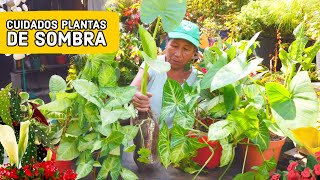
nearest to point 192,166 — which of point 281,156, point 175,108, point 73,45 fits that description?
point 175,108

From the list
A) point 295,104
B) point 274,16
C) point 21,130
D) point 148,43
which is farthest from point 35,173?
point 274,16

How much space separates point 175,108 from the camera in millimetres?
1150

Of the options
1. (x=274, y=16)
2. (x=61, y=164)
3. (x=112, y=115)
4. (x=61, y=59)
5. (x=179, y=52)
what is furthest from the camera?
(x=61, y=59)

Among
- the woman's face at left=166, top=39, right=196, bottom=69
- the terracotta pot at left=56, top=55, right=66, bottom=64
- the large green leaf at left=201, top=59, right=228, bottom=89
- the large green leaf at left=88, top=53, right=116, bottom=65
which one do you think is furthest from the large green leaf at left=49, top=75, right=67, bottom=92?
the terracotta pot at left=56, top=55, right=66, bottom=64

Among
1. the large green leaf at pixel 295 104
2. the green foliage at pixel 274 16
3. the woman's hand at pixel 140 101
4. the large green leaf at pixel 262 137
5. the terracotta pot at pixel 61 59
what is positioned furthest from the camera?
the terracotta pot at pixel 61 59

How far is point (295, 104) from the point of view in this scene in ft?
3.29

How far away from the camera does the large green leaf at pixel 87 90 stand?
1.14m

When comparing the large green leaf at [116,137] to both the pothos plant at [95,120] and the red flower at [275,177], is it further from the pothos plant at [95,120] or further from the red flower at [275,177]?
the red flower at [275,177]

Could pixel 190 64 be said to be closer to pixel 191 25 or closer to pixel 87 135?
pixel 191 25

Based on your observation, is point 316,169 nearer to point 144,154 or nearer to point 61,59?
point 144,154

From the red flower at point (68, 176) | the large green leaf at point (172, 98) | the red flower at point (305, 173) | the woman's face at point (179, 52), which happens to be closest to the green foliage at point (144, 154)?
the large green leaf at point (172, 98)

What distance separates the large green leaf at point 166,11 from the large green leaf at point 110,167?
0.42 m

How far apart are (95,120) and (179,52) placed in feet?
2.06

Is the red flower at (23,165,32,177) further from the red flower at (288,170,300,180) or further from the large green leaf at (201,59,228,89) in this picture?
the red flower at (288,170,300,180)
